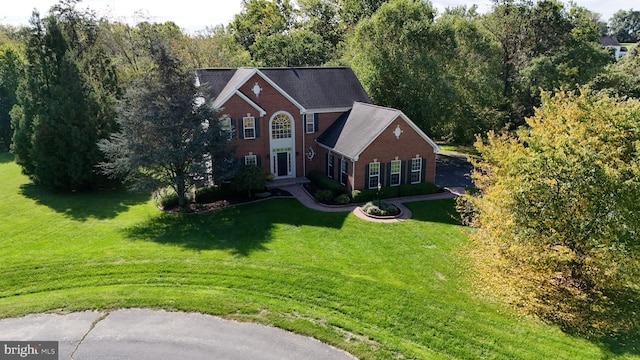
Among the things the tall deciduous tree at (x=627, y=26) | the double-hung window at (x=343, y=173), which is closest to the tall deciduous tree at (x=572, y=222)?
the double-hung window at (x=343, y=173)

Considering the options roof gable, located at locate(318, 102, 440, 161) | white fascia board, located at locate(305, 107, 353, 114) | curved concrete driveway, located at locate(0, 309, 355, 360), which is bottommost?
curved concrete driveway, located at locate(0, 309, 355, 360)

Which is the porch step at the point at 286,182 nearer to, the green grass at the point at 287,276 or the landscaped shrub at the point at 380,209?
the green grass at the point at 287,276

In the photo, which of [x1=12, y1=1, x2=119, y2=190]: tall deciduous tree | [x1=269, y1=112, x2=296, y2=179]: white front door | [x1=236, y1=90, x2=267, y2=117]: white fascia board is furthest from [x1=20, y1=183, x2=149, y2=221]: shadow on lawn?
[x1=236, y1=90, x2=267, y2=117]: white fascia board

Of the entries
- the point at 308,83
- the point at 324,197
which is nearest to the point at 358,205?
the point at 324,197

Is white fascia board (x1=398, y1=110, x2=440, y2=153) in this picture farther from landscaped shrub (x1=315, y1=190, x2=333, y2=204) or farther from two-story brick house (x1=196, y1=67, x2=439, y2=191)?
landscaped shrub (x1=315, y1=190, x2=333, y2=204)

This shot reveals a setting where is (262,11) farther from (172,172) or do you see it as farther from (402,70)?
(172,172)

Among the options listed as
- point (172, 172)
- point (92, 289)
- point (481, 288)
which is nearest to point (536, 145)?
point (481, 288)

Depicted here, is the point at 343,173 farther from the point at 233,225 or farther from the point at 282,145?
the point at 233,225
